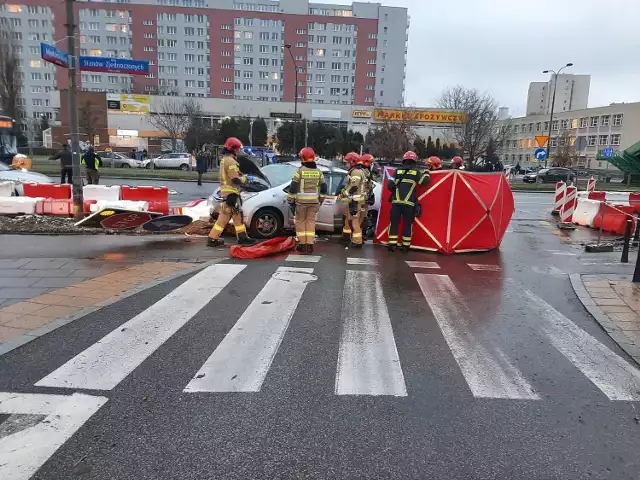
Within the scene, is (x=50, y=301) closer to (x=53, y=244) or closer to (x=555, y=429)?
(x=53, y=244)

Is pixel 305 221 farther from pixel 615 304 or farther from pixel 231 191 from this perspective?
pixel 615 304

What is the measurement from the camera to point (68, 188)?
1203 centimetres

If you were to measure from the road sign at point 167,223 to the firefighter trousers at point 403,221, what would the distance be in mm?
4092

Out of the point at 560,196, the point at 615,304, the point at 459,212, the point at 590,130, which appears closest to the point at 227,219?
the point at 459,212

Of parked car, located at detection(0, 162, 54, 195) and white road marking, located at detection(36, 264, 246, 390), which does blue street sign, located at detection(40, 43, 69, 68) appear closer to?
parked car, located at detection(0, 162, 54, 195)

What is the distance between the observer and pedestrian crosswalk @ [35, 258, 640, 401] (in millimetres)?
3738

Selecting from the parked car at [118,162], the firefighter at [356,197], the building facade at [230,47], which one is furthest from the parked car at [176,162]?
the building facade at [230,47]

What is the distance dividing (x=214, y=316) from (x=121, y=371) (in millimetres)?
1464

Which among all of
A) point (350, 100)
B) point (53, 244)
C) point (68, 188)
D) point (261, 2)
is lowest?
point (53, 244)

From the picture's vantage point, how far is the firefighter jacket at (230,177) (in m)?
8.62

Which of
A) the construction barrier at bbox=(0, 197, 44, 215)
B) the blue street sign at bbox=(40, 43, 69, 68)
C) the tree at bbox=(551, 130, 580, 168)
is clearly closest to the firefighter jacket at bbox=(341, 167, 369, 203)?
the blue street sign at bbox=(40, 43, 69, 68)

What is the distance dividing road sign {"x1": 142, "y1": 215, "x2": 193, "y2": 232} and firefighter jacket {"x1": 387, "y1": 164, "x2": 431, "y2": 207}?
4.19m

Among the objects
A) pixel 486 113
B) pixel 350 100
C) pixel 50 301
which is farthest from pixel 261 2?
pixel 50 301

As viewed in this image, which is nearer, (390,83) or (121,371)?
(121,371)
